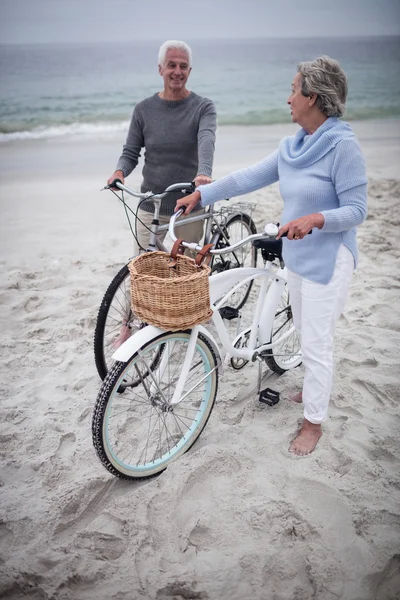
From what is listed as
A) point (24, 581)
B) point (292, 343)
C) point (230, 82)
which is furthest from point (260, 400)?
point (230, 82)

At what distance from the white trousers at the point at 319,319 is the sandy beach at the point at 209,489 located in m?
0.32

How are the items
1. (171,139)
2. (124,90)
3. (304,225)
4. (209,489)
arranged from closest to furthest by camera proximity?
1. (304,225)
2. (209,489)
3. (171,139)
4. (124,90)

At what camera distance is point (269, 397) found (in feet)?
9.64

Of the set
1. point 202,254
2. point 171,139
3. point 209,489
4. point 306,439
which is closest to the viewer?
point 202,254

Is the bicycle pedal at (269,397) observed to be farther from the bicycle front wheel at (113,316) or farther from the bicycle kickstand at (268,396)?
the bicycle front wheel at (113,316)

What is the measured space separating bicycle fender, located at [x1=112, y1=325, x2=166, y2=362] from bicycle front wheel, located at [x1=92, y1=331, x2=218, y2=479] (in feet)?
0.13

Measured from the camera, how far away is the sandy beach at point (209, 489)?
6.27 feet

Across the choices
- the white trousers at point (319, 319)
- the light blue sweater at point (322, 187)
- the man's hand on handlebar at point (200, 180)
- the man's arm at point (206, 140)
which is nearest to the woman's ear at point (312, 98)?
the light blue sweater at point (322, 187)

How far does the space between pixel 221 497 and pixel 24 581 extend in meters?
0.92

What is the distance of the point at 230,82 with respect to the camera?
1140 inches

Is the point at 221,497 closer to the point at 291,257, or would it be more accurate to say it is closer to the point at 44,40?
the point at 291,257

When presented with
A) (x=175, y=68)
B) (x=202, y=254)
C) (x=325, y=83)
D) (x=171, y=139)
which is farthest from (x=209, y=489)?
(x=175, y=68)

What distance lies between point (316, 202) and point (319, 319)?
59 centimetres

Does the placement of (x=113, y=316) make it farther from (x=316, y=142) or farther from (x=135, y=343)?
(x=316, y=142)
